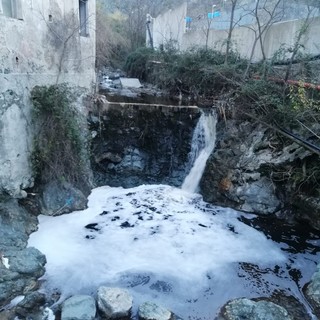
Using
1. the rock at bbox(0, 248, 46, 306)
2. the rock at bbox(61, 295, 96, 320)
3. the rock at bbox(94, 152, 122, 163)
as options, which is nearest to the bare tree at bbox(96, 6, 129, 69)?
the rock at bbox(94, 152, 122, 163)

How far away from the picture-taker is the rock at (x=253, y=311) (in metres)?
3.89

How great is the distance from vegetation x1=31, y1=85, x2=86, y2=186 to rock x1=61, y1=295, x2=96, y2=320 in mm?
2808

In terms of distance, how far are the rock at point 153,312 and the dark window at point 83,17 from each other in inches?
254

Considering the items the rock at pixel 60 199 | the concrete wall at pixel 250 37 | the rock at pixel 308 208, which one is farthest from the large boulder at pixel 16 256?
the concrete wall at pixel 250 37

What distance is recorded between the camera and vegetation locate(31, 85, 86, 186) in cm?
578

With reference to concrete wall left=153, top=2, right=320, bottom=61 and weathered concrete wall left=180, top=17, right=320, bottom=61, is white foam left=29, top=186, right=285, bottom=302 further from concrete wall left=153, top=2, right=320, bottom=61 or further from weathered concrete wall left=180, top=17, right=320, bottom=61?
concrete wall left=153, top=2, right=320, bottom=61

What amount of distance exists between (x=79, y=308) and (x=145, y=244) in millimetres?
1816

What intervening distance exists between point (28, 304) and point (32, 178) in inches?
106

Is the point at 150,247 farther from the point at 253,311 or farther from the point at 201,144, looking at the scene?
the point at 201,144

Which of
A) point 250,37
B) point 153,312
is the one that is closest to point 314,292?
point 153,312

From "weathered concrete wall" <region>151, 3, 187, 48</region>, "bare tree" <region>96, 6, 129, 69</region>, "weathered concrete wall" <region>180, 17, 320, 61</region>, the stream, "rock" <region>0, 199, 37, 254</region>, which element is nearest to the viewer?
the stream

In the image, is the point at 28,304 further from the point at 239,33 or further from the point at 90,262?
the point at 239,33

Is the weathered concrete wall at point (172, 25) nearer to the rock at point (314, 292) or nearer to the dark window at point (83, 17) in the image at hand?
the dark window at point (83, 17)

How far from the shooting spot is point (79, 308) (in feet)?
12.6
